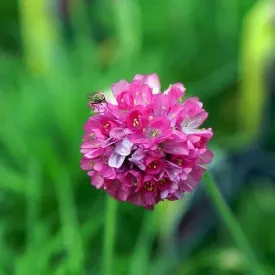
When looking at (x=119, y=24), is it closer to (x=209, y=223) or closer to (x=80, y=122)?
(x=80, y=122)

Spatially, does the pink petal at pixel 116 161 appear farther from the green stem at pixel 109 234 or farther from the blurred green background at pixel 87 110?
the blurred green background at pixel 87 110

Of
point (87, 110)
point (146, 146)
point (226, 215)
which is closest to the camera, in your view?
point (146, 146)

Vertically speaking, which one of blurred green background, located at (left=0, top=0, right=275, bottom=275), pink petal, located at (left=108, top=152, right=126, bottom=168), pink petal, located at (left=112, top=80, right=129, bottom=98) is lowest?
pink petal, located at (left=108, top=152, right=126, bottom=168)

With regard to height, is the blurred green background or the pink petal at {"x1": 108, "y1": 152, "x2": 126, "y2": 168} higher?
the blurred green background

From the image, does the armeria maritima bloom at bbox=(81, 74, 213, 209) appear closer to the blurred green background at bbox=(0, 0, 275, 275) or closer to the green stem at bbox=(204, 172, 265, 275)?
the green stem at bbox=(204, 172, 265, 275)

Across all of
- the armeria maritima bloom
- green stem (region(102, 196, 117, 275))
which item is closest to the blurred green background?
green stem (region(102, 196, 117, 275))

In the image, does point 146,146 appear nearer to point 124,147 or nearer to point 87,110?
point 124,147

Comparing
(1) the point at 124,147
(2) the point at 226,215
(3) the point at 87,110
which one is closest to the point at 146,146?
(1) the point at 124,147

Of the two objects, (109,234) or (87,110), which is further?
(87,110)
